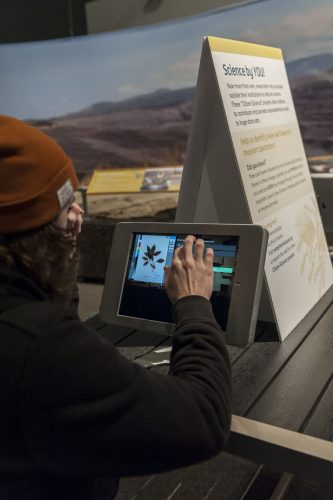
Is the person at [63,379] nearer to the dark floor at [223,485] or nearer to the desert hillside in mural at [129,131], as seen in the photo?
the dark floor at [223,485]

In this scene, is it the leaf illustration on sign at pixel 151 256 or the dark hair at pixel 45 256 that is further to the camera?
the leaf illustration on sign at pixel 151 256

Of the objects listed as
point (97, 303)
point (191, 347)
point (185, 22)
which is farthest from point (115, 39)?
point (191, 347)

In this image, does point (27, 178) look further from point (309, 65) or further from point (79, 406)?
point (309, 65)

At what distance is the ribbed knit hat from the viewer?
80 cm

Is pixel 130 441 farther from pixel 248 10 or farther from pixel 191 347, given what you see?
pixel 248 10

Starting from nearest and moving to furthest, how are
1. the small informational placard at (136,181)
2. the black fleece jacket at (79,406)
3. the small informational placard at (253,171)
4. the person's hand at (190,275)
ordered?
the black fleece jacket at (79,406) → the person's hand at (190,275) → the small informational placard at (253,171) → the small informational placard at (136,181)

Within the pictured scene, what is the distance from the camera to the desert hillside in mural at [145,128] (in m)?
4.27

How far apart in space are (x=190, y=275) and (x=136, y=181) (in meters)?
2.97

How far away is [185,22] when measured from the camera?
4664mm

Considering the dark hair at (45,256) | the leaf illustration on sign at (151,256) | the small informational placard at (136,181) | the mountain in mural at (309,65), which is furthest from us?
the mountain in mural at (309,65)

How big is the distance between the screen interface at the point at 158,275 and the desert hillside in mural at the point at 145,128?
10.9 feet

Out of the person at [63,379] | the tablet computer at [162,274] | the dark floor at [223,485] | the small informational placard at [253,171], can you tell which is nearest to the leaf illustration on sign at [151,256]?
the tablet computer at [162,274]

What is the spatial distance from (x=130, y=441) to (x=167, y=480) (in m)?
1.27

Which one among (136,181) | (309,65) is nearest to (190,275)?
(136,181)
